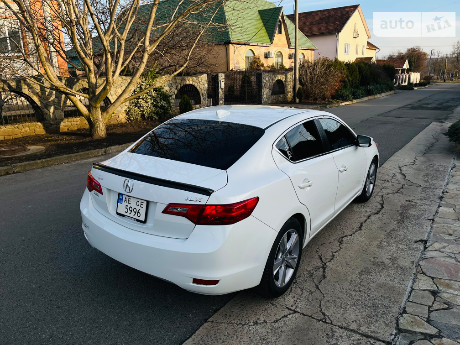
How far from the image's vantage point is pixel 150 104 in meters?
14.7

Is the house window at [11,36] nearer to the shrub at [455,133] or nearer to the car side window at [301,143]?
the car side window at [301,143]

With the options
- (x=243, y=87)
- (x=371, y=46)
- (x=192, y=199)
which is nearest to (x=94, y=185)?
(x=192, y=199)

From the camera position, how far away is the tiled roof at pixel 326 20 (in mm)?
47406

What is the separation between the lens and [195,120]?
385 centimetres

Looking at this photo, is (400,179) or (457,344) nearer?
(457,344)

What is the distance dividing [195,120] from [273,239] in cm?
163

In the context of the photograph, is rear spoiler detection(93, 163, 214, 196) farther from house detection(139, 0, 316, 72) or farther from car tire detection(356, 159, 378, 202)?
house detection(139, 0, 316, 72)

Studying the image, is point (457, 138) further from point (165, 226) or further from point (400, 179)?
point (165, 226)

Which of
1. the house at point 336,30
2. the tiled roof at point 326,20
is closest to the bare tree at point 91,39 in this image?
the house at point 336,30

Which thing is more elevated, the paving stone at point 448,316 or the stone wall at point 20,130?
the stone wall at point 20,130

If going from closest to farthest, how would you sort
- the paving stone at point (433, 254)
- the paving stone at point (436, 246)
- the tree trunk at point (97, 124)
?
the paving stone at point (433, 254), the paving stone at point (436, 246), the tree trunk at point (97, 124)

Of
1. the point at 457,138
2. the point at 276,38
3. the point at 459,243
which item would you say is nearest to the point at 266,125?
the point at 459,243

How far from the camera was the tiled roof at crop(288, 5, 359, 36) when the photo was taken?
47406mm

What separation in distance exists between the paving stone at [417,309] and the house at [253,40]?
23768mm
